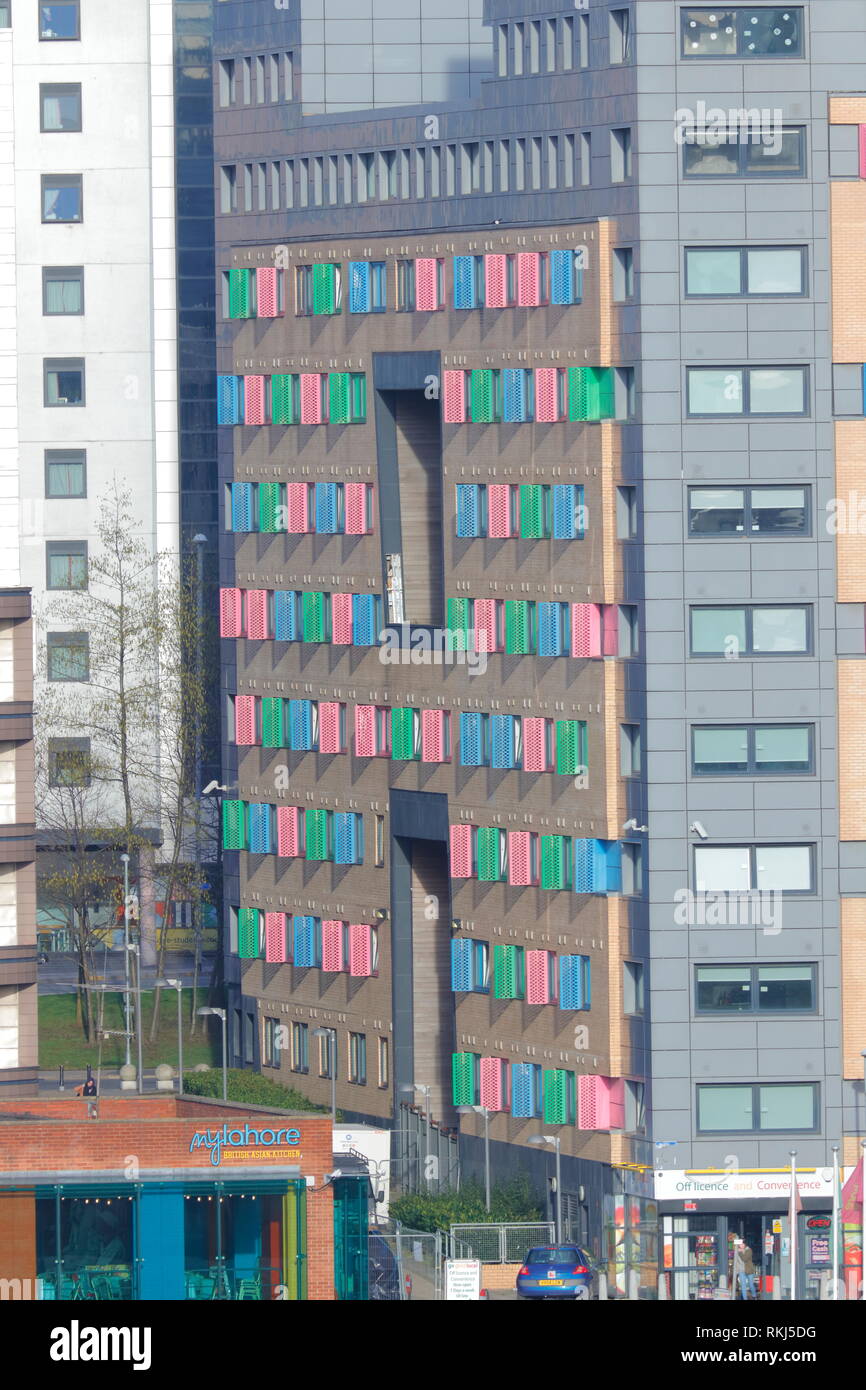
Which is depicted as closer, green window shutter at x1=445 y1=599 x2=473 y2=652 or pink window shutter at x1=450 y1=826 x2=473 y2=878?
pink window shutter at x1=450 y1=826 x2=473 y2=878

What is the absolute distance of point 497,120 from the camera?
87.6 metres

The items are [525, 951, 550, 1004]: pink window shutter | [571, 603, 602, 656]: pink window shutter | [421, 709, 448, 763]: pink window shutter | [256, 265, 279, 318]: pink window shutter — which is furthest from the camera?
[256, 265, 279, 318]: pink window shutter

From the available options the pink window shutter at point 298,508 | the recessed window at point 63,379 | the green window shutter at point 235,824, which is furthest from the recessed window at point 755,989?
the recessed window at point 63,379

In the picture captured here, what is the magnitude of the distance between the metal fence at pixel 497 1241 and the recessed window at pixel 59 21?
83.1 m

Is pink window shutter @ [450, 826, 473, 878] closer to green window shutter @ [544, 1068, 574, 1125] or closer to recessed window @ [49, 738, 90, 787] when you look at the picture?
green window shutter @ [544, 1068, 574, 1125]

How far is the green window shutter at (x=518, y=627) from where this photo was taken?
8681 centimetres

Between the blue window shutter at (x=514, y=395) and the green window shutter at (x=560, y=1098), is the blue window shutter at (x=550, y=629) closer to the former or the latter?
the blue window shutter at (x=514, y=395)

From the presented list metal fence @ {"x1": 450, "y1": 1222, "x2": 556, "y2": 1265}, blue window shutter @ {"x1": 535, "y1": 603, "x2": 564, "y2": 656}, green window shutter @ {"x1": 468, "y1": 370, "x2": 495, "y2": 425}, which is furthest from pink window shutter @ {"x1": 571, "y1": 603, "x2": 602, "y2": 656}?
metal fence @ {"x1": 450, "y1": 1222, "x2": 556, "y2": 1265}

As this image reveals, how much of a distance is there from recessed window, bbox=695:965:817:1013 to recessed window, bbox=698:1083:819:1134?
7.63 feet

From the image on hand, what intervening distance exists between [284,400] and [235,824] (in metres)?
17.0

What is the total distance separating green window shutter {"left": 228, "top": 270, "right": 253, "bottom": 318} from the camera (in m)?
102
